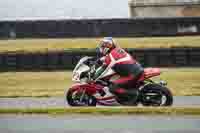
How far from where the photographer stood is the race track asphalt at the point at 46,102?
13.0 metres

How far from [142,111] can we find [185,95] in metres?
3.97

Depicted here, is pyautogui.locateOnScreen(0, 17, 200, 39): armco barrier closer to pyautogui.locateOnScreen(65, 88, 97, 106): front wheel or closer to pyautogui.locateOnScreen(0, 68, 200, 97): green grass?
pyautogui.locateOnScreen(0, 68, 200, 97): green grass

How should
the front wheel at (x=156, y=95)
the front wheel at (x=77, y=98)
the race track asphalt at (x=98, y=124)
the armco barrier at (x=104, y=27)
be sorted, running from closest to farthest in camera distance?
the race track asphalt at (x=98, y=124) → the front wheel at (x=156, y=95) → the front wheel at (x=77, y=98) → the armco barrier at (x=104, y=27)

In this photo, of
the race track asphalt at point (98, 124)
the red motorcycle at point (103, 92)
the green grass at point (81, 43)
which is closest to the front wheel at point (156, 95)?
the red motorcycle at point (103, 92)

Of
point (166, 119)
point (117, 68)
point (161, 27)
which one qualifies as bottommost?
point (166, 119)

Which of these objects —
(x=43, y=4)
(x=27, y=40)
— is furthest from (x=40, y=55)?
(x=43, y=4)

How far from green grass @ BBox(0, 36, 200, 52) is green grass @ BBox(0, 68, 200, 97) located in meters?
1.91

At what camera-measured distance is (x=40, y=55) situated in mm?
20016

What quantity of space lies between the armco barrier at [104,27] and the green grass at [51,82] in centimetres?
362

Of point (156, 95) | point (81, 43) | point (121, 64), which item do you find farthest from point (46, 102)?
point (81, 43)

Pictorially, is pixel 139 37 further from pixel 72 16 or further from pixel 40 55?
pixel 72 16

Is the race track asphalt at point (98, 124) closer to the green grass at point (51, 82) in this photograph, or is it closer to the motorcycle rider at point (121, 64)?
the motorcycle rider at point (121, 64)

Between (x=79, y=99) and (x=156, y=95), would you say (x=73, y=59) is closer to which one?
(x=79, y=99)

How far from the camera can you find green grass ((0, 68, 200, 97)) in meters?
15.8
